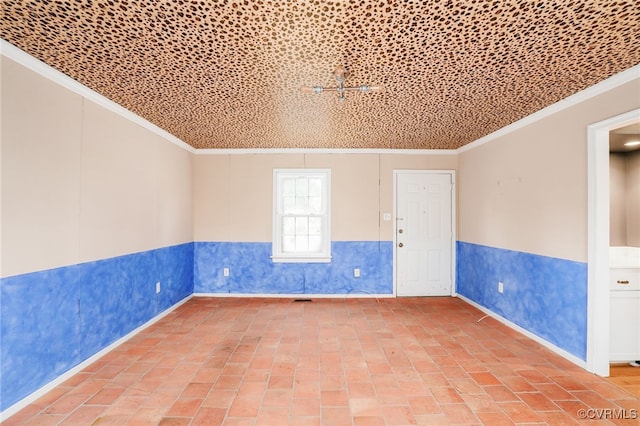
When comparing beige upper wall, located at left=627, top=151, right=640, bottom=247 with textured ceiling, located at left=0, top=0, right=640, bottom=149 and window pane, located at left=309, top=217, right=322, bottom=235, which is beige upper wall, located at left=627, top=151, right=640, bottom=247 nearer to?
textured ceiling, located at left=0, top=0, right=640, bottom=149

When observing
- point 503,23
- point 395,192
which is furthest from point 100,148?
point 395,192

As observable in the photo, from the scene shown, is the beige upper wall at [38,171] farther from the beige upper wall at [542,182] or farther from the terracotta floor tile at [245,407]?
the beige upper wall at [542,182]

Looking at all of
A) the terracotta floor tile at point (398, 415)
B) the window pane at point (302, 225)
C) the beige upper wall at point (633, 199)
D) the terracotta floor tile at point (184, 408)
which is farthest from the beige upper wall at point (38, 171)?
the beige upper wall at point (633, 199)

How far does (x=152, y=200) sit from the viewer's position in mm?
3664

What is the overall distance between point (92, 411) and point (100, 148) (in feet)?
7.23

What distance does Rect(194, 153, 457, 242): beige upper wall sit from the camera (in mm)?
4895

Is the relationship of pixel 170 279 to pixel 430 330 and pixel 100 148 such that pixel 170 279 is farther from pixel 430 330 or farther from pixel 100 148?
pixel 430 330

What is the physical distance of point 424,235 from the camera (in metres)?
4.91

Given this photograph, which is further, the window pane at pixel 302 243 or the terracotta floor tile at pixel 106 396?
the window pane at pixel 302 243

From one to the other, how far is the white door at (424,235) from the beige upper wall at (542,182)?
0.55 meters

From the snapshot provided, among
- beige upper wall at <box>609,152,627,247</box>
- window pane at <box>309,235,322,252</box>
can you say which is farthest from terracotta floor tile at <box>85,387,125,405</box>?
beige upper wall at <box>609,152,627,247</box>

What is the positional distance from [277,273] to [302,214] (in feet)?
3.54

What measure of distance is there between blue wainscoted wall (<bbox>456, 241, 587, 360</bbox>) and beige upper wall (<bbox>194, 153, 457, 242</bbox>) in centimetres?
152

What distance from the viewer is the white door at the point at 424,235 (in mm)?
4891
